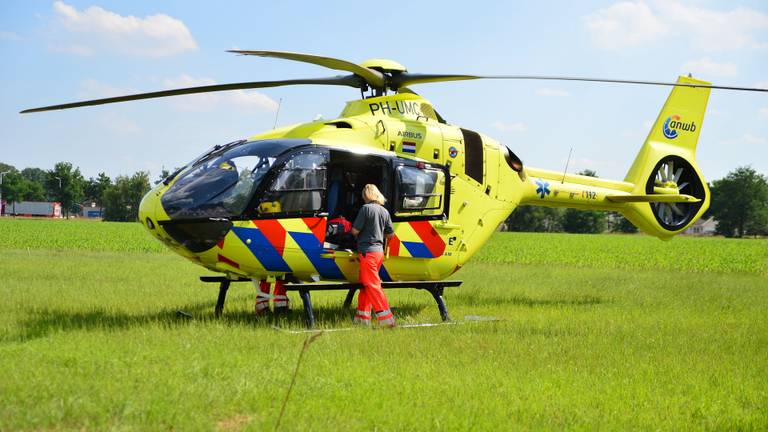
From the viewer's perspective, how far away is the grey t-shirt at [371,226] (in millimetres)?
8969

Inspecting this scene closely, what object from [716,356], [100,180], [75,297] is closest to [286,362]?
[716,356]

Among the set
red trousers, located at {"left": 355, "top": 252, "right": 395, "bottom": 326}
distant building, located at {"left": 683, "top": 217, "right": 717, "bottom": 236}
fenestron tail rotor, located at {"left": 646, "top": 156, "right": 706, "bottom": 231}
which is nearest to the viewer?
red trousers, located at {"left": 355, "top": 252, "right": 395, "bottom": 326}

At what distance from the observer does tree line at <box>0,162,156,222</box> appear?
99.2 metres

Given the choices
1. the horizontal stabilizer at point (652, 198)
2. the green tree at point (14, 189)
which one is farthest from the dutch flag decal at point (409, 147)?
the green tree at point (14, 189)

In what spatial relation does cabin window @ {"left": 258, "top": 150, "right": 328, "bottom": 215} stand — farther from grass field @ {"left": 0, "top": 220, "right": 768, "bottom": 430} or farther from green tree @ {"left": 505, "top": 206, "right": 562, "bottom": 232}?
green tree @ {"left": 505, "top": 206, "right": 562, "bottom": 232}

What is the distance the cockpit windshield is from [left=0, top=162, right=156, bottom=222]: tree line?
8775 centimetres

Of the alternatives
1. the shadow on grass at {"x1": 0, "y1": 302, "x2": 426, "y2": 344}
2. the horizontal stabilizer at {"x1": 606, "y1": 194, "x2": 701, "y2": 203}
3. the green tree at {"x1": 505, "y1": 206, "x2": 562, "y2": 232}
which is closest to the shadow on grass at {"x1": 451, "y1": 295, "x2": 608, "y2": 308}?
the horizontal stabilizer at {"x1": 606, "y1": 194, "x2": 701, "y2": 203}

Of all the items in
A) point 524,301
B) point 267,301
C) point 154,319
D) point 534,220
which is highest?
point 534,220

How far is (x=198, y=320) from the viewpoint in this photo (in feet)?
30.2

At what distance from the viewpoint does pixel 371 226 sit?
8.97 metres

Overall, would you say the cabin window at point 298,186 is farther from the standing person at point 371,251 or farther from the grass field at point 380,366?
the grass field at point 380,366

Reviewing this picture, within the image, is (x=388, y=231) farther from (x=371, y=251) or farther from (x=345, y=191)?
(x=345, y=191)

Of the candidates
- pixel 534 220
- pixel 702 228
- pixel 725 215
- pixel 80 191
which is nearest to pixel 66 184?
pixel 80 191

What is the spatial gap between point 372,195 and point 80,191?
408ft
